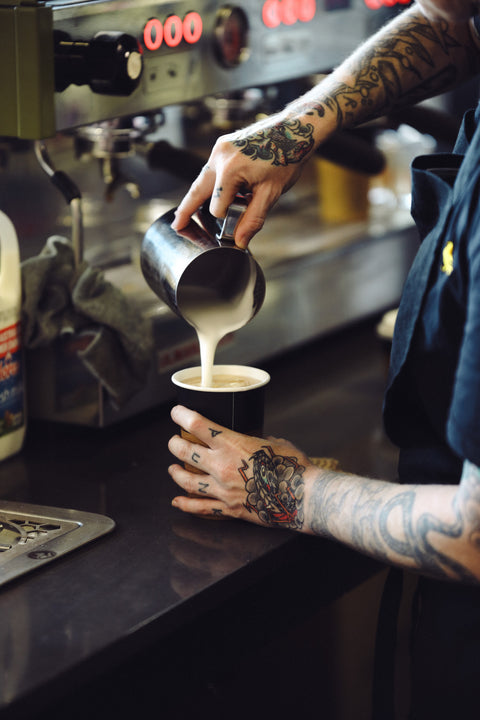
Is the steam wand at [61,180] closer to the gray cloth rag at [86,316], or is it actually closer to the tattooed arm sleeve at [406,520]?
the gray cloth rag at [86,316]

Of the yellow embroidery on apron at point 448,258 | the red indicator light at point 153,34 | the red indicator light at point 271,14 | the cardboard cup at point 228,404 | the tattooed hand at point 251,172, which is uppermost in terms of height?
the red indicator light at point 271,14

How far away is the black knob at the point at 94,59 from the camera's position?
1185mm

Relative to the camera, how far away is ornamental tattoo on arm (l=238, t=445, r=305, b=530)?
1.10 m

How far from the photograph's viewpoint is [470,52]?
1345 millimetres

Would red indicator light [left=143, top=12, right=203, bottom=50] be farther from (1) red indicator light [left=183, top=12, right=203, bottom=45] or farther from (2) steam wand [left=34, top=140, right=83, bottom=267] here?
(2) steam wand [left=34, top=140, right=83, bottom=267]

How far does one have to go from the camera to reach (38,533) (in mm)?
1110

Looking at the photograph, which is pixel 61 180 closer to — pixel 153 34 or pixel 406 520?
pixel 153 34

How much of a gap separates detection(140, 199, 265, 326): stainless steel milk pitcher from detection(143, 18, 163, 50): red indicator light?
0.27 metres

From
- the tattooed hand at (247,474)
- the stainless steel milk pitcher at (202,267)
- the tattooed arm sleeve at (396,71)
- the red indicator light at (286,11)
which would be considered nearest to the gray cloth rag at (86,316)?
the stainless steel milk pitcher at (202,267)

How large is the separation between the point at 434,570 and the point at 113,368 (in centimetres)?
57

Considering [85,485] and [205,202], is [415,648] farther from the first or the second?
[205,202]

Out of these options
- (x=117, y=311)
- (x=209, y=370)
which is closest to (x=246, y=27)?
(x=117, y=311)

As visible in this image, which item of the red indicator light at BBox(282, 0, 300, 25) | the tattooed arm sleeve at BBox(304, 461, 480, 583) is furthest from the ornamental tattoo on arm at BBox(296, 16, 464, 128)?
the tattooed arm sleeve at BBox(304, 461, 480, 583)

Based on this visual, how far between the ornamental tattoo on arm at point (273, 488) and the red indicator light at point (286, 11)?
2.35 feet
